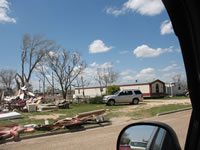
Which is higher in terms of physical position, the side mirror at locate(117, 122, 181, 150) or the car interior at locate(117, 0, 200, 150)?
the car interior at locate(117, 0, 200, 150)

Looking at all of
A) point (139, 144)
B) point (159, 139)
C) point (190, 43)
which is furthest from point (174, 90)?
point (190, 43)

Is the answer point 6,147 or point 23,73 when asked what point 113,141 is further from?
point 23,73

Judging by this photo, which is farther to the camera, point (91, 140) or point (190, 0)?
point (91, 140)

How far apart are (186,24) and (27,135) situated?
8.14 meters

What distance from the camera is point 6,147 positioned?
6.74m

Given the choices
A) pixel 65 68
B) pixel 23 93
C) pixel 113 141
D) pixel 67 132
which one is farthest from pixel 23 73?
pixel 113 141

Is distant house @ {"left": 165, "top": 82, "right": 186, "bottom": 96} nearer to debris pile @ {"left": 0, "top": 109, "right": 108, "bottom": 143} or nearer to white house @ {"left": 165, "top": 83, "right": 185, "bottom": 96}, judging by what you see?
white house @ {"left": 165, "top": 83, "right": 185, "bottom": 96}

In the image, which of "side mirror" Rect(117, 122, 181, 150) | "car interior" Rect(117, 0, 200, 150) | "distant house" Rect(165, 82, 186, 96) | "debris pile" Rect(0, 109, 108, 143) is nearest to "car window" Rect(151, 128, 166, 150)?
"side mirror" Rect(117, 122, 181, 150)

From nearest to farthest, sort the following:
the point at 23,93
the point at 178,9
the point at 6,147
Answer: the point at 178,9 < the point at 6,147 < the point at 23,93

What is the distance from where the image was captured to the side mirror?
1589mm

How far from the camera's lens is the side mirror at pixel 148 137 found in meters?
1.59

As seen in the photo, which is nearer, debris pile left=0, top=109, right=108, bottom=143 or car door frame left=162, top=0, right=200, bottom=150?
car door frame left=162, top=0, right=200, bottom=150

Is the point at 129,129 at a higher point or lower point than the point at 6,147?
higher

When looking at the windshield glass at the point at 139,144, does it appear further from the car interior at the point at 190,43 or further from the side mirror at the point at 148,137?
the car interior at the point at 190,43
